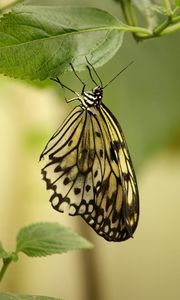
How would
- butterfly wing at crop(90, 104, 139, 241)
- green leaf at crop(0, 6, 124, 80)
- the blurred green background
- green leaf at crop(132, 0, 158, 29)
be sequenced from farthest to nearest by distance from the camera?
the blurred green background
green leaf at crop(132, 0, 158, 29)
butterfly wing at crop(90, 104, 139, 241)
green leaf at crop(0, 6, 124, 80)

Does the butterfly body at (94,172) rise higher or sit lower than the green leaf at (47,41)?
lower

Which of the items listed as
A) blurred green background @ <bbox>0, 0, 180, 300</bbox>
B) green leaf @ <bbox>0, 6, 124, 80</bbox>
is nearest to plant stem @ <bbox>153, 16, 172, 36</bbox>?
green leaf @ <bbox>0, 6, 124, 80</bbox>

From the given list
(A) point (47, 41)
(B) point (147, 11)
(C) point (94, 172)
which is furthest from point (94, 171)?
(B) point (147, 11)

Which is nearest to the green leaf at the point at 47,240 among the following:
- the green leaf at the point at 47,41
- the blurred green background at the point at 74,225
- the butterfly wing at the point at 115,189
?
the butterfly wing at the point at 115,189

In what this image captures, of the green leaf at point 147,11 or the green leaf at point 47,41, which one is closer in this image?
the green leaf at point 47,41

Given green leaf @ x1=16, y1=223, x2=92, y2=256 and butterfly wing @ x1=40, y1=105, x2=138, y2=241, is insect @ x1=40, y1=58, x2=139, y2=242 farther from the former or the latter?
green leaf @ x1=16, y1=223, x2=92, y2=256

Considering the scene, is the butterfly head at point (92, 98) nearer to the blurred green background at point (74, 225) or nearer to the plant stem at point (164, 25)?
the plant stem at point (164, 25)

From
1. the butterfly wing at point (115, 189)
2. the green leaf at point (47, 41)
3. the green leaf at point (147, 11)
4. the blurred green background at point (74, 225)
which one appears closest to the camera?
the green leaf at point (47, 41)

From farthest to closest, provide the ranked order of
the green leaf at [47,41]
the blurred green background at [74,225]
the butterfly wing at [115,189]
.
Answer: the blurred green background at [74,225] < the butterfly wing at [115,189] < the green leaf at [47,41]
